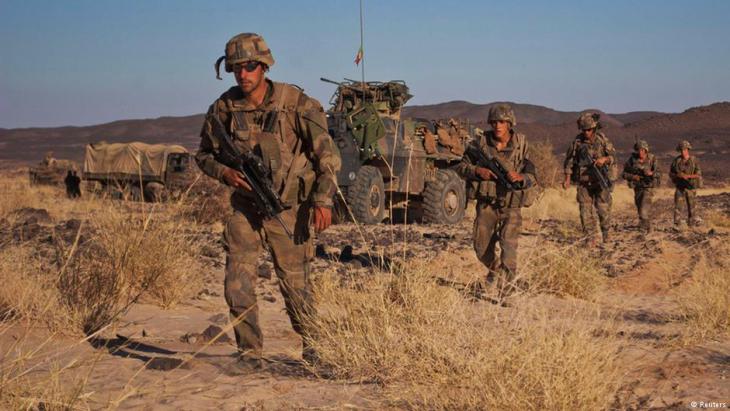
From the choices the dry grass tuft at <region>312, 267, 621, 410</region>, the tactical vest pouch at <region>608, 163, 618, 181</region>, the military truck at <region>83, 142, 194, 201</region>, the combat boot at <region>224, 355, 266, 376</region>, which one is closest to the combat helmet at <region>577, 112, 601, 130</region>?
the tactical vest pouch at <region>608, 163, 618, 181</region>

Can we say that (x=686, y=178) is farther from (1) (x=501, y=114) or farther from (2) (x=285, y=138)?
(2) (x=285, y=138)

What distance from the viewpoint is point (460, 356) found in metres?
4.15

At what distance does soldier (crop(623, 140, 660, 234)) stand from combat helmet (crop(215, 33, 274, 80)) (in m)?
10.1

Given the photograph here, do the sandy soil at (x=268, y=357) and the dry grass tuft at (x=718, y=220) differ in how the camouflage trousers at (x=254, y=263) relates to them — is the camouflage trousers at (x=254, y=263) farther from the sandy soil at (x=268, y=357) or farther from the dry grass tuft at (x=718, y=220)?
the dry grass tuft at (x=718, y=220)

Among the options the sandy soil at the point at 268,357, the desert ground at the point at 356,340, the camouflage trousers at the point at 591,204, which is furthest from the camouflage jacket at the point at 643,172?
the desert ground at the point at 356,340

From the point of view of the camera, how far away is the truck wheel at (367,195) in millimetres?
13805

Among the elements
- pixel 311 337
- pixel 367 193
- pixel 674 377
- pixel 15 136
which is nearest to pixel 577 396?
pixel 674 377

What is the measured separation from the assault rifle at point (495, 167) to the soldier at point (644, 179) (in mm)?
6453

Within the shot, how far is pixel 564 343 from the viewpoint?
415 centimetres

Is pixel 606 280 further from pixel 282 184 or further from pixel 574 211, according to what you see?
pixel 574 211

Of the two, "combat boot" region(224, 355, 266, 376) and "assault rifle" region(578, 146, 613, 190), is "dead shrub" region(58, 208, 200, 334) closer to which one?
"combat boot" region(224, 355, 266, 376)

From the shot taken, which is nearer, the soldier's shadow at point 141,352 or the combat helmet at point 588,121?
the soldier's shadow at point 141,352

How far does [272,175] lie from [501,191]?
142 inches

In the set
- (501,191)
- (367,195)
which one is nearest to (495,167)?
(501,191)
